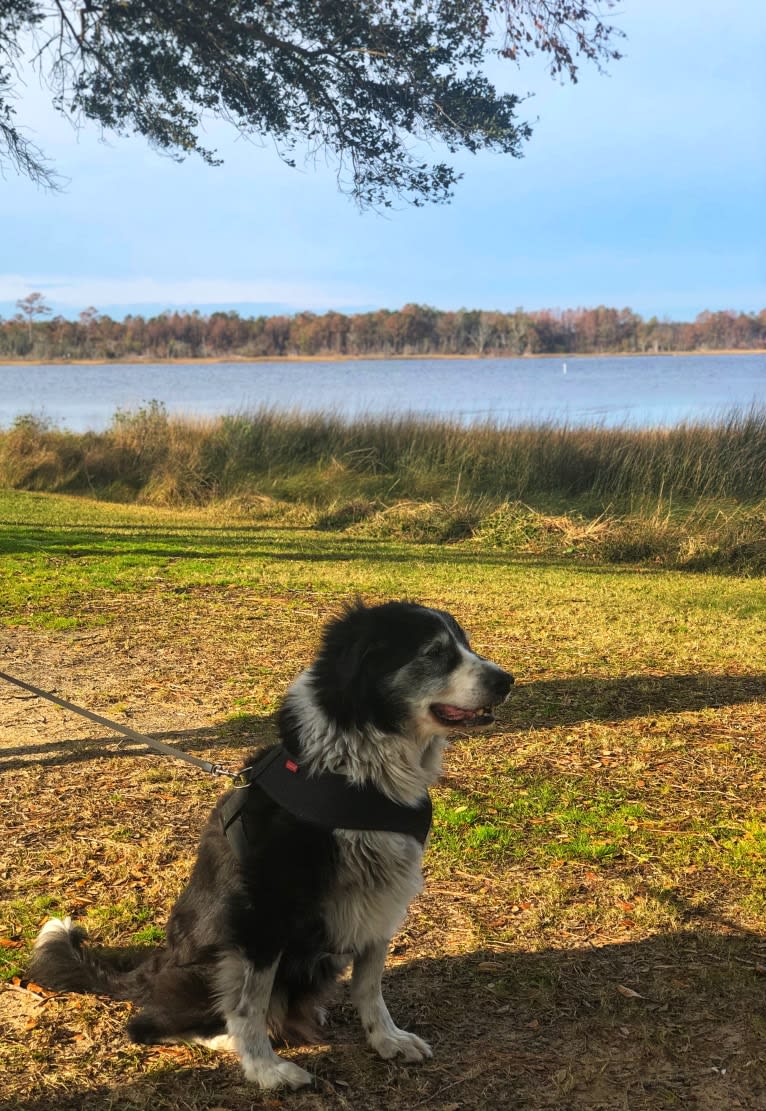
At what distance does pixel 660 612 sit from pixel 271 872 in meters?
7.80

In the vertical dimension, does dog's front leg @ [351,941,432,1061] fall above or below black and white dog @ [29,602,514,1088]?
below

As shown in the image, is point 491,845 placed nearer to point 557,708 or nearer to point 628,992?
point 628,992

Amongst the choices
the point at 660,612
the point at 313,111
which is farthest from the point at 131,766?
the point at 313,111

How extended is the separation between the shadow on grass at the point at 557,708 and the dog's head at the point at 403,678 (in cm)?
303

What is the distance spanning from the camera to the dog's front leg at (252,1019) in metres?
2.92

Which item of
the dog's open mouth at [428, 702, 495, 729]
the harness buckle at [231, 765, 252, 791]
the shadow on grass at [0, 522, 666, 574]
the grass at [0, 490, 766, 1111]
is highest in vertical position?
the dog's open mouth at [428, 702, 495, 729]

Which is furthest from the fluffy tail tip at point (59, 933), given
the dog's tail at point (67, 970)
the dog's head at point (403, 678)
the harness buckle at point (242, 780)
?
the dog's head at point (403, 678)

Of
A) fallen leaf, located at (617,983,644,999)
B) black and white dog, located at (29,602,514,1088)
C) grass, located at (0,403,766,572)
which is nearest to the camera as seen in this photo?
black and white dog, located at (29,602,514,1088)

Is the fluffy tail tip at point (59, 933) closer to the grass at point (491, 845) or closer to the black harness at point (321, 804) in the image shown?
the grass at point (491, 845)

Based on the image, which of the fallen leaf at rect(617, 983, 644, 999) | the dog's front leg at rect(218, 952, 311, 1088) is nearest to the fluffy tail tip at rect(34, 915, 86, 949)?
the dog's front leg at rect(218, 952, 311, 1088)

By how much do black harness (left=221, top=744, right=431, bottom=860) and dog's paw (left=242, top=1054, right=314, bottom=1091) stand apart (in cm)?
62

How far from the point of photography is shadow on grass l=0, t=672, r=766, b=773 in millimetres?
5926

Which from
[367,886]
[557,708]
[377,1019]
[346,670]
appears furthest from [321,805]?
[557,708]

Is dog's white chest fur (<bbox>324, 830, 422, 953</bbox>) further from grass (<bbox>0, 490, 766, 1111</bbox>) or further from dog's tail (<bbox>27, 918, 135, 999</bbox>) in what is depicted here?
dog's tail (<bbox>27, 918, 135, 999</bbox>)
